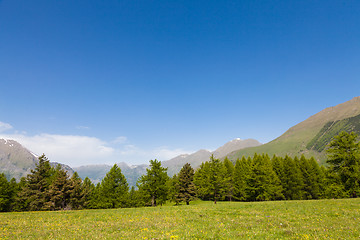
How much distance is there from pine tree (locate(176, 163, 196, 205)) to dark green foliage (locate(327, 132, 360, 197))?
37.8 metres

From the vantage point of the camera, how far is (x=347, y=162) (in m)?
42.4

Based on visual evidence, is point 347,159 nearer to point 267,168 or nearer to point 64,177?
point 267,168

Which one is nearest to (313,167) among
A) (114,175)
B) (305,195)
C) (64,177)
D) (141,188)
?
(305,195)

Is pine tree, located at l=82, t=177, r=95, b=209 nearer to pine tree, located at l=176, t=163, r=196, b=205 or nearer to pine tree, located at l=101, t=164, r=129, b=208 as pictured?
pine tree, located at l=101, t=164, r=129, b=208

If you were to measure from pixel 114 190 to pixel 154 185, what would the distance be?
11826 millimetres

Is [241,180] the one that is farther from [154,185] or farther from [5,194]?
[5,194]

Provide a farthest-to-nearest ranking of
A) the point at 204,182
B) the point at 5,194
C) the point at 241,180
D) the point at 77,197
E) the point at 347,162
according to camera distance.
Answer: the point at 77,197, the point at 241,180, the point at 5,194, the point at 204,182, the point at 347,162

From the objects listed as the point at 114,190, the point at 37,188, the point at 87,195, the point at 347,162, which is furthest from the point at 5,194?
the point at 347,162

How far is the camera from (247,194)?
58125 mm

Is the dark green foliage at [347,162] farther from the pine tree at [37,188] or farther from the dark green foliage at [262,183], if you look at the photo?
the pine tree at [37,188]

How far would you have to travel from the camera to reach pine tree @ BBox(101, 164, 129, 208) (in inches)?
1988

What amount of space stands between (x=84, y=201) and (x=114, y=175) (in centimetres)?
2514

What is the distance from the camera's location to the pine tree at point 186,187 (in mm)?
56094

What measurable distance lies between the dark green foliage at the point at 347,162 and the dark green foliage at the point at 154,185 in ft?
145
